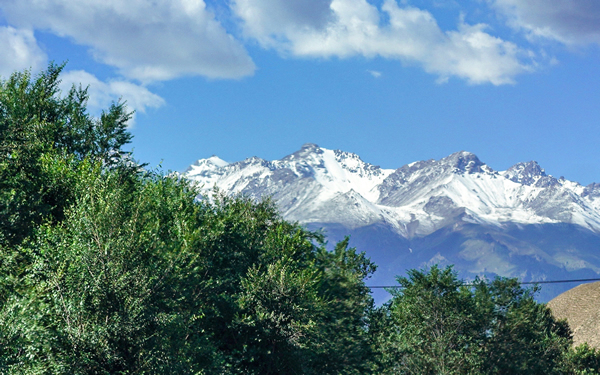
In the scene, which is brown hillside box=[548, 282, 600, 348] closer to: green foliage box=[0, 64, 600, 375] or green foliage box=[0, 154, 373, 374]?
green foliage box=[0, 64, 600, 375]

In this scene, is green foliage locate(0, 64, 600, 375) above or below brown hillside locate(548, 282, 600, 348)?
below

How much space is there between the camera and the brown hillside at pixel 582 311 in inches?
4333

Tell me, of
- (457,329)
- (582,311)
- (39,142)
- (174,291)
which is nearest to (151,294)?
(174,291)

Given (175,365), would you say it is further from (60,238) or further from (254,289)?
(254,289)

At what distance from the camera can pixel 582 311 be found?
11900 cm

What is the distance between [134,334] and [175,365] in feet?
8.26

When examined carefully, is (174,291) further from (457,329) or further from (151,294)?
(457,329)

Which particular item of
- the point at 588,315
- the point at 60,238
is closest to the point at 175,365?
the point at 60,238

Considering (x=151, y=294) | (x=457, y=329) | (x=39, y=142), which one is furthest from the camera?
(x=457, y=329)

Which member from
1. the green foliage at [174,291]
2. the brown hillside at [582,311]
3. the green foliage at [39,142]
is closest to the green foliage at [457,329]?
the green foliage at [174,291]

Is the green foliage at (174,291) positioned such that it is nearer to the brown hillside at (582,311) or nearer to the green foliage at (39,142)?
the green foliage at (39,142)

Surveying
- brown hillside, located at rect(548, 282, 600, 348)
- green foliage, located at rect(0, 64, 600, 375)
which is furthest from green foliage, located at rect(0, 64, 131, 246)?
brown hillside, located at rect(548, 282, 600, 348)

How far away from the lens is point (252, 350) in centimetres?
3891

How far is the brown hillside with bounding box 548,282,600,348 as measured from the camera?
361 ft
